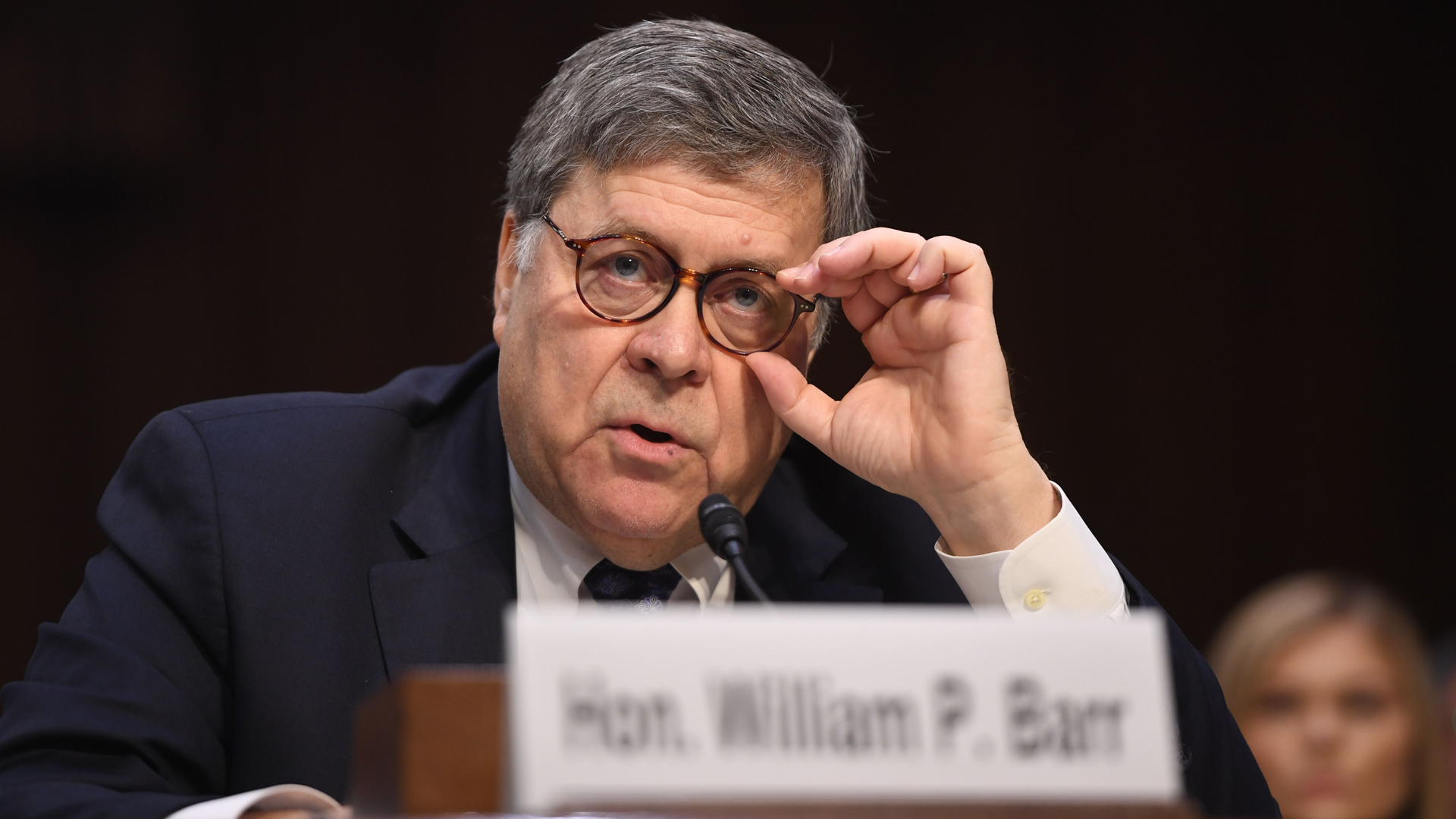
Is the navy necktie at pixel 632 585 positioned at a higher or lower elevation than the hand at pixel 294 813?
lower

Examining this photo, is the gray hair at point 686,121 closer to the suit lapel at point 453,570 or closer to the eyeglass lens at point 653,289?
the eyeglass lens at point 653,289

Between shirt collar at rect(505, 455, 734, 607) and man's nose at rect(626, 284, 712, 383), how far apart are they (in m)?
0.30

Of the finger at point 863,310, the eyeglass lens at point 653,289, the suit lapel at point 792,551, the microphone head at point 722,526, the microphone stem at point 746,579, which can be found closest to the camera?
the microphone stem at point 746,579

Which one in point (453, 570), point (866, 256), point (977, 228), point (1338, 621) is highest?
point (866, 256)

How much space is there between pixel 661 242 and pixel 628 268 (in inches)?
2.3

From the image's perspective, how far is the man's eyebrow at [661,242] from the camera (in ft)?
5.30

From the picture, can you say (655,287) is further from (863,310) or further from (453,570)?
(453,570)

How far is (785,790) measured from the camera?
30.6 inches

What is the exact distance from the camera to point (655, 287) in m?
1.63

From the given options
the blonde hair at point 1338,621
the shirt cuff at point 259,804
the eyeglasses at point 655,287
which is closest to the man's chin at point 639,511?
the eyeglasses at point 655,287

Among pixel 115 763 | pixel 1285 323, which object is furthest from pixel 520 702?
pixel 1285 323

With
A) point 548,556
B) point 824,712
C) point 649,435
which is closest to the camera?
point 824,712

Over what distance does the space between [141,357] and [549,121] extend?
6.46ft

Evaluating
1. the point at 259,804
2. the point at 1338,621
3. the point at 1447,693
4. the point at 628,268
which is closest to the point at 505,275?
the point at 628,268
